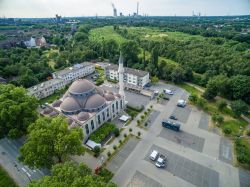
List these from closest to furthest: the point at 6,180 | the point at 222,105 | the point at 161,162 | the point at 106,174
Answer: the point at 6,180 → the point at 106,174 → the point at 161,162 → the point at 222,105

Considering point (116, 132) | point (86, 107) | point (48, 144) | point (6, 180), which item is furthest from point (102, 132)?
point (6, 180)

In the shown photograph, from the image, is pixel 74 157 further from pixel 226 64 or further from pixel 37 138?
pixel 226 64

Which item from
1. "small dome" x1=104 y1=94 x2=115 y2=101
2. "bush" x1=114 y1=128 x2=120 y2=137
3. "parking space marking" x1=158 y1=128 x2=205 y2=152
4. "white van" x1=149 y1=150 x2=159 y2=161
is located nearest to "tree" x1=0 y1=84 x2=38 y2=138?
"small dome" x1=104 y1=94 x2=115 y2=101

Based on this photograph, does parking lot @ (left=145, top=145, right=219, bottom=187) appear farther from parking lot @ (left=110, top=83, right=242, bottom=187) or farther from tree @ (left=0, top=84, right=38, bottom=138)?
tree @ (left=0, top=84, right=38, bottom=138)

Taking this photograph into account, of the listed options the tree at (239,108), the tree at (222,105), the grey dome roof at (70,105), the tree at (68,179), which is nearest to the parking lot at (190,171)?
the tree at (68,179)

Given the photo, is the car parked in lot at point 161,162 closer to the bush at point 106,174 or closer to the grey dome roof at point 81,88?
the bush at point 106,174

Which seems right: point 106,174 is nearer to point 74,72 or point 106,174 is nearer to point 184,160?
point 184,160
